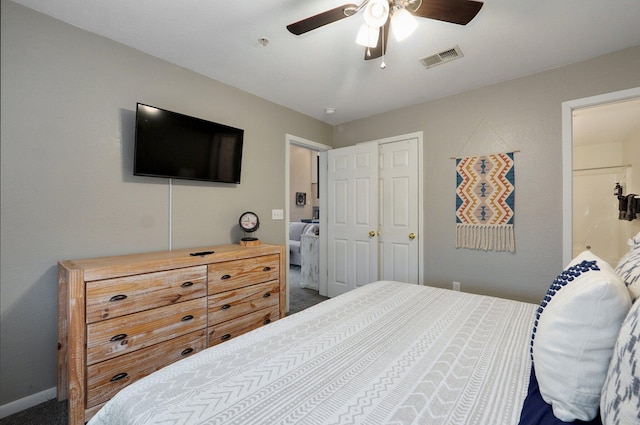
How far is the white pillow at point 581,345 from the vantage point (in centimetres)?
70

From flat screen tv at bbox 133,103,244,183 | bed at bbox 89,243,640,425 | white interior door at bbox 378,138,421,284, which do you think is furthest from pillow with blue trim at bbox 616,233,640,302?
flat screen tv at bbox 133,103,244,183

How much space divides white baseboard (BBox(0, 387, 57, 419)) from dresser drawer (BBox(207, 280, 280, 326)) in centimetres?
105

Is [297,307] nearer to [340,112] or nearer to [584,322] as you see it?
[340,112]

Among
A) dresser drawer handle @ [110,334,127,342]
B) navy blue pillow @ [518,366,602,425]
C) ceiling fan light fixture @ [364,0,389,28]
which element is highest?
ceiling fan light fixture @ [364,0,389,28]

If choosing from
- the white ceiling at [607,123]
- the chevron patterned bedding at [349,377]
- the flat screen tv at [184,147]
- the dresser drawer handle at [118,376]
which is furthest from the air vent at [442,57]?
the dresser drawer handle at [118,376]

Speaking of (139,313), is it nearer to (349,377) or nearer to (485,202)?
(349,377)

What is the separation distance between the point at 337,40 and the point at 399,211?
2.05 meters

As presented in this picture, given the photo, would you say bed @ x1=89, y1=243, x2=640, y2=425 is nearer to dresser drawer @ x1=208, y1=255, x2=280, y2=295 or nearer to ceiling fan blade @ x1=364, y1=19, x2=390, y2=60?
dresser drawer @ x1=208, y1=255, x2=280, y2=295

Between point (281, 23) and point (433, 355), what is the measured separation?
2.14m

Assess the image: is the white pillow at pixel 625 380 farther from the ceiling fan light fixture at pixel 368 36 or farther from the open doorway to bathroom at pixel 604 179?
the open doorway to bathroom at pixel 604 179

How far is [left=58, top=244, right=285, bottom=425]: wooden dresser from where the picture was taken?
149 cm

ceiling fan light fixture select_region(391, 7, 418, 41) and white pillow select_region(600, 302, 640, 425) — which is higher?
ceiling fan light fixture select_region(391, 7, 418, 41)

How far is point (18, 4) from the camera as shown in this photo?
5.53ft

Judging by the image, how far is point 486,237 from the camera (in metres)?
2.83
